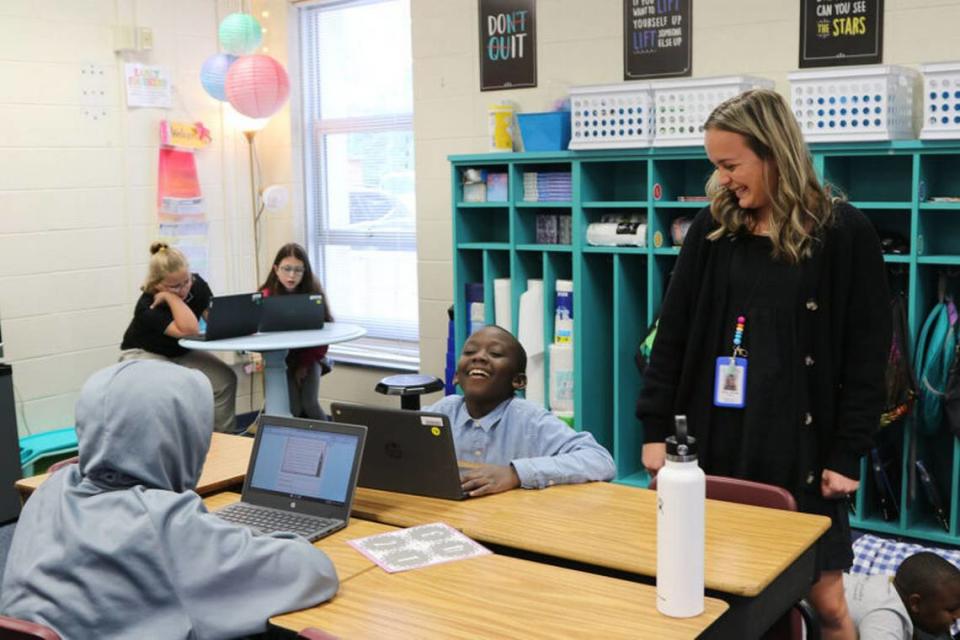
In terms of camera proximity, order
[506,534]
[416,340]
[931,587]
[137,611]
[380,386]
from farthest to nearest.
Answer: [416,340] → [380,386] → [931,587] → [506,534] → [137,611]

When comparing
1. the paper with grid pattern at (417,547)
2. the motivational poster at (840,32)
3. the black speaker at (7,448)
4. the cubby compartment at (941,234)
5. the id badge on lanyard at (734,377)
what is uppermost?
the motivational poster at (840,32)

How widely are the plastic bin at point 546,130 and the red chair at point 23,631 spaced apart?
11.0 feet

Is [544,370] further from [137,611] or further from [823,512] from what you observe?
[137,611]

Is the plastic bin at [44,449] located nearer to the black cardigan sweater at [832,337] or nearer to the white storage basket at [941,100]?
the black cardigan sweater at [832,337]

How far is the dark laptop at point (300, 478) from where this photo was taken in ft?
7.43

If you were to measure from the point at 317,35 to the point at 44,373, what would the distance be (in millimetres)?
2551

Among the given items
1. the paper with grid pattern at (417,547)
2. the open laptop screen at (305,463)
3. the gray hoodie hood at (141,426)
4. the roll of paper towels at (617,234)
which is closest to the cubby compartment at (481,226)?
the roll of paper towels at (617,234)

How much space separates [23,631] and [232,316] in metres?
3.51

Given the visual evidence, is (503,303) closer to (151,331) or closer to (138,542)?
(151,331)

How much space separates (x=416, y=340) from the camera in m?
6.25

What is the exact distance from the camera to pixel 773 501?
2330 mm

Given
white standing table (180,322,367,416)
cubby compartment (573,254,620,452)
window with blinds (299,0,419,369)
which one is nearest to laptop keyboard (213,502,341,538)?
cubby compartment (573,254,620,452)

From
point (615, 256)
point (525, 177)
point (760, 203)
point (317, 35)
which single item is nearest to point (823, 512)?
point (760, 203)

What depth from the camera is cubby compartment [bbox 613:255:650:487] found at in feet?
15.0
